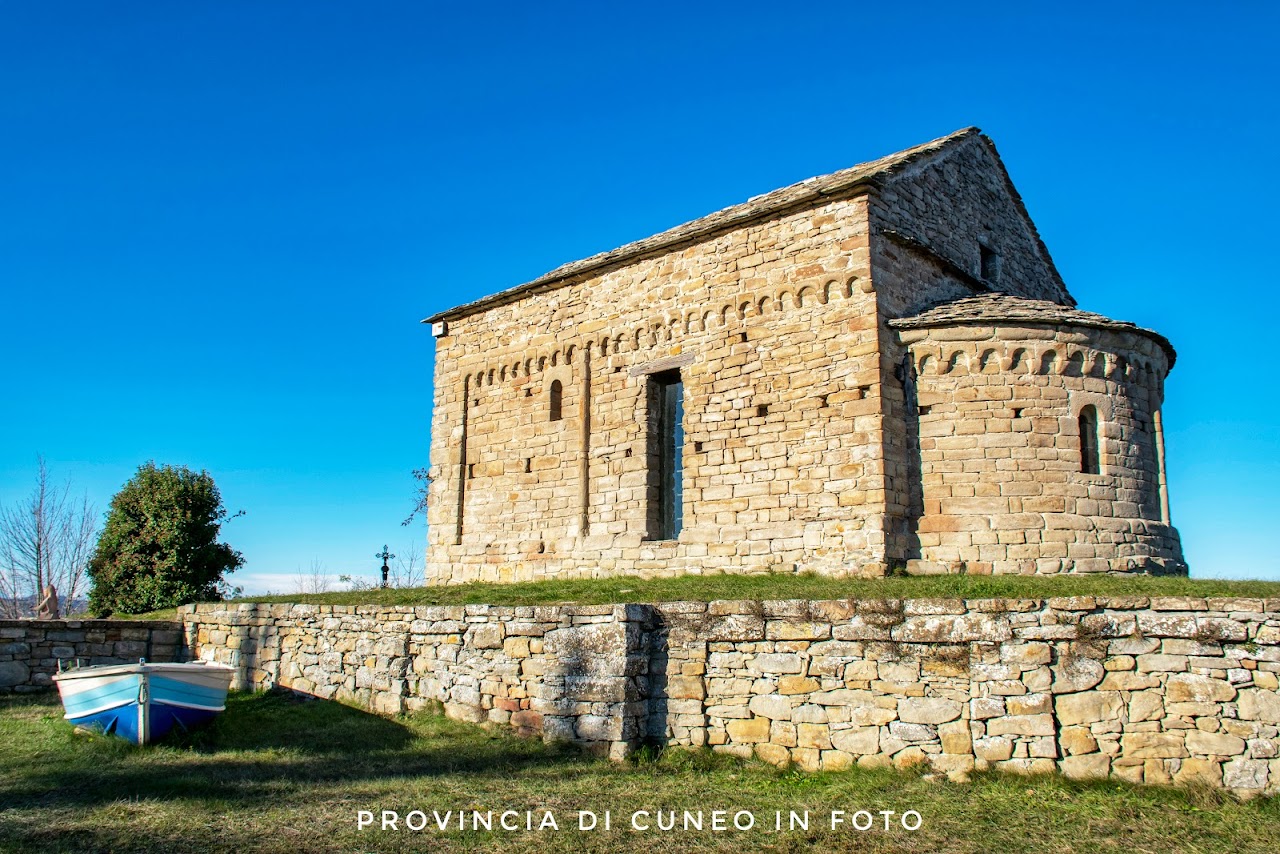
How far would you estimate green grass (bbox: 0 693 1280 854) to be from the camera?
21.9 feet

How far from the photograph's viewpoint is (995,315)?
13.1 m

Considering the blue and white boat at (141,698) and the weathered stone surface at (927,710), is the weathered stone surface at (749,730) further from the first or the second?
the blue and white boat at (141,698)

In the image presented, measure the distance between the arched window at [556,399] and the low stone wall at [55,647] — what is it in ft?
25.8

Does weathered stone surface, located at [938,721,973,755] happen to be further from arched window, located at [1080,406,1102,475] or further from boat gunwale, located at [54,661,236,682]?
boat gunwale, located at [54,661,236,682]

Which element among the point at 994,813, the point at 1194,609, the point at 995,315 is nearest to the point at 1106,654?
the point at 1194,609

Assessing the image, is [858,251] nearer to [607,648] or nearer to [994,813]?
[607,648]

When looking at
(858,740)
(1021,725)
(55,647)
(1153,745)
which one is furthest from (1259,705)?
(55,647)

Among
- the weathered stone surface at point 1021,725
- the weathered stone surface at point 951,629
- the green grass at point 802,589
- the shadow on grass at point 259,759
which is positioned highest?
the green grass at point 802,589

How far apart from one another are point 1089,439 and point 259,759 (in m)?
11.5

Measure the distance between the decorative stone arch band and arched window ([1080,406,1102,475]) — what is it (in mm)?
14

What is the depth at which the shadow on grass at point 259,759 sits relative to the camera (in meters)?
8.38

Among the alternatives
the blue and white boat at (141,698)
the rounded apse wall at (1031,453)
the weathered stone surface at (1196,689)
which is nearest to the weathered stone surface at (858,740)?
the weathered stone surface at (1196,689)

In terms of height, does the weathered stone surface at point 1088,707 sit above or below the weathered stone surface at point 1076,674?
below

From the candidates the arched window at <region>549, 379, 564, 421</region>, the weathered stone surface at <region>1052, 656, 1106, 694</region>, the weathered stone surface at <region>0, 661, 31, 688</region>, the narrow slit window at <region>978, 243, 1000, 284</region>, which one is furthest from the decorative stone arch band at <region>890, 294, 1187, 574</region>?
the weathered stone surface at <region>0, 661, 31, 688</region>
